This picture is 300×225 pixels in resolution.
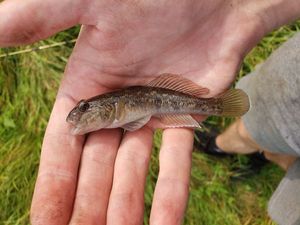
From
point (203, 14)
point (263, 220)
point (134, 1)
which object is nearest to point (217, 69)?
point (203, 14)

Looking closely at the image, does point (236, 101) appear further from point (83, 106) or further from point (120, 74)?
point (83, 106)

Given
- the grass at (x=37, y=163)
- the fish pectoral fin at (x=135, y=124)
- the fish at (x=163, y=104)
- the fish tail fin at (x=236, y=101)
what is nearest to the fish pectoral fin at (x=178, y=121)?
the fish at (x=163, y=104)

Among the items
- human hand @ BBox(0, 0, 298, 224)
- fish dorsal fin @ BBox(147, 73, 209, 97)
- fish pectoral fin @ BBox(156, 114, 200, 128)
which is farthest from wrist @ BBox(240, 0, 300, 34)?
fish pectoral fin @ BBox(156, 114, 200, 128)

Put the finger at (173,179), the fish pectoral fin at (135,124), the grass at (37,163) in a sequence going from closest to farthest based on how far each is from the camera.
A: 1. the finger at (173,179)
2. the fish pectoral fin at (135,124)
3. the grass at (37,163)

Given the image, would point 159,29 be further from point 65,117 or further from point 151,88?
point 65,117

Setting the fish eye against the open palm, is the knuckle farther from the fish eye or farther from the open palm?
the fish eye

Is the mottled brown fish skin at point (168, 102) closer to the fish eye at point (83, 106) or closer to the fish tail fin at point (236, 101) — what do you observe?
the fish tail fin at point (236, 101)

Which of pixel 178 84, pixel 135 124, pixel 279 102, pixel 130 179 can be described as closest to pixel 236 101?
pixel 279 102
